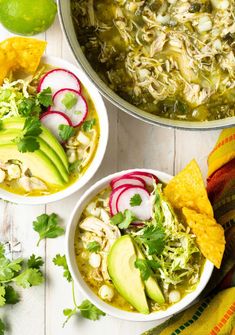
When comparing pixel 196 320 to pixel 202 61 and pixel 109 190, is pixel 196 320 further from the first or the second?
pixel 202 61

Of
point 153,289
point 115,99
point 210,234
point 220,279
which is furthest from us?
point 220,279

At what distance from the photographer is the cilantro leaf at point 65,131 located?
8.12ft

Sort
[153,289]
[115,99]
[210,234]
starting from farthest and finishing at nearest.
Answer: [153,289]
[210,234]
[115,99]

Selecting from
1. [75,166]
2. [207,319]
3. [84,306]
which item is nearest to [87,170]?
[75,166]

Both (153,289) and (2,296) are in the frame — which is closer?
(153,289)

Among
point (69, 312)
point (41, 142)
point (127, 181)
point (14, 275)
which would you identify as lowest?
point (69, 312)

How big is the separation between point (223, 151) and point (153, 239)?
0.38m

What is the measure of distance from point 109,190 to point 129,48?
0.53 metres

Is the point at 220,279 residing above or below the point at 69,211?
below

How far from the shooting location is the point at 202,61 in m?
2.21

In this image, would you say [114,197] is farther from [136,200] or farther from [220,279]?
[220,279]

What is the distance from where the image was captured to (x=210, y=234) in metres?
2.37

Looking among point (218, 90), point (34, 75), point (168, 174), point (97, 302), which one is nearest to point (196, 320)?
point (97, 302)

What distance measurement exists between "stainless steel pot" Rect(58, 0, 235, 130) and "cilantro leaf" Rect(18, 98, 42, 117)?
0.33 m
